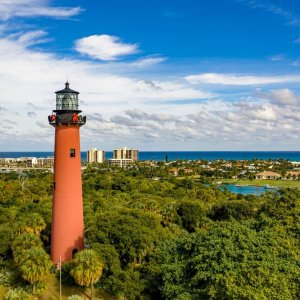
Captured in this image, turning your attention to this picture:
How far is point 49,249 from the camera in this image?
33.9 metres

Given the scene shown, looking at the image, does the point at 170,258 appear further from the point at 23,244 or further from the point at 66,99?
the point at 66,99

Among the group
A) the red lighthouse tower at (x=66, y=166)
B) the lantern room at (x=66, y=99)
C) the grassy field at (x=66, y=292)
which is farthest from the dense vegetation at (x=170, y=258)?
the lantern room at (x=66, y=99)

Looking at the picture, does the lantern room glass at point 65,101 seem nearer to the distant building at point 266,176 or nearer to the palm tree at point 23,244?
the palm tree at point 23,244

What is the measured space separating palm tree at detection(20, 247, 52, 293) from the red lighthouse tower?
2.25 metres

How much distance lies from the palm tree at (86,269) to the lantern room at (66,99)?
10.00 m

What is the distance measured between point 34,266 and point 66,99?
11.4 m

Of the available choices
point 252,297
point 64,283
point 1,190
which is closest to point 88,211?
point 64,283

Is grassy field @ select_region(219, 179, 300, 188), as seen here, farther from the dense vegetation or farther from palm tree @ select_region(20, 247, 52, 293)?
palm tree @ select_region(20, 247, 52, 293)

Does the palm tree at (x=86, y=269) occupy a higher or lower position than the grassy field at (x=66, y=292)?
higher

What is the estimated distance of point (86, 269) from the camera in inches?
1061

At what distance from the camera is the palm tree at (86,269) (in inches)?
1057

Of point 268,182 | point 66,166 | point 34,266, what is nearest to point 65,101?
point 66,166

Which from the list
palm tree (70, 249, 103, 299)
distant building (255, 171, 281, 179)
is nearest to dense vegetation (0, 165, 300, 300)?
palm tree (70, 249, 103, 299)

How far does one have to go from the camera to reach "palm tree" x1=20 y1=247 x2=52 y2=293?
90.1 ft
